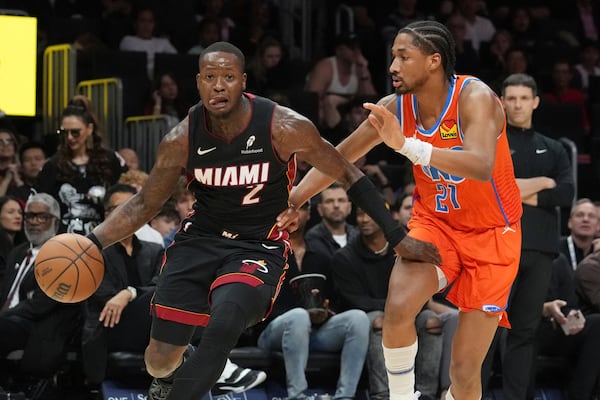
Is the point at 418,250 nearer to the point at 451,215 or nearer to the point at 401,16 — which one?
the point at 451,215

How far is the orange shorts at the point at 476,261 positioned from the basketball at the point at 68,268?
1.61 meters

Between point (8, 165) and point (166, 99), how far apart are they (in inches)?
74.3

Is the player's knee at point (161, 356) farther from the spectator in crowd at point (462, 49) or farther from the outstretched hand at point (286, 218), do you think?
the spectator in crowd at point (462, 49)

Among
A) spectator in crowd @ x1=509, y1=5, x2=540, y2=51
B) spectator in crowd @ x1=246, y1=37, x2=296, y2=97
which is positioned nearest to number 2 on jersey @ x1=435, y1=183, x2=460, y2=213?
spectator in crowd @ x1=246, y1=37, x2=296, y2=97

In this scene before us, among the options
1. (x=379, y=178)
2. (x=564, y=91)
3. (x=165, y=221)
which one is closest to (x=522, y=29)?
(x=564, y=91)

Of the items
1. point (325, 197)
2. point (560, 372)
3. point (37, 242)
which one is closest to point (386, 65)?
point (325, 197)

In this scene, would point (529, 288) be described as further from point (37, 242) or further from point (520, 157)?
point (37, 242)

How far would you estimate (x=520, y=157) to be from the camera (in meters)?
7.88

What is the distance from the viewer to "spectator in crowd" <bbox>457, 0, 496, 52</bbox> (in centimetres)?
1370

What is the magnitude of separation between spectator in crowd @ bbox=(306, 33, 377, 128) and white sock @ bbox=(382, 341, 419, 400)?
Answer: 6.08m

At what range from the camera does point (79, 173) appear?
338 inches

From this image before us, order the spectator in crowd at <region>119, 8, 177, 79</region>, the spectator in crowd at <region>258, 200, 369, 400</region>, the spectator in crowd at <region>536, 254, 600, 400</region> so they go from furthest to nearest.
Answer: the spectator in crowd at <region>119, 8, 177, 79</region>, the spectator in crowd at <region>536, 254, 600, 400</region>, the spectator in crowd at <region>258, 200, 369, 400</region>

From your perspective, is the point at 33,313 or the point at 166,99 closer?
→ the point at 33,313

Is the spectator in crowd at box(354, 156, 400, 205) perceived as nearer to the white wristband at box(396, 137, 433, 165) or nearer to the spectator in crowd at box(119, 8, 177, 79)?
A: the spectator in crowd at box(119, 8, 177, 79)
